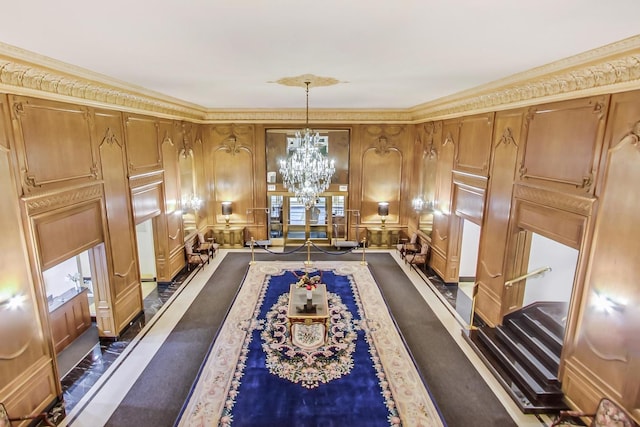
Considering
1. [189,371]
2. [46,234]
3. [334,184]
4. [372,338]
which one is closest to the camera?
[46,234]

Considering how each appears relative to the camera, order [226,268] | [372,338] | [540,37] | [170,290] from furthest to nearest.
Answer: [226,268]
[170,290]
[372,338]
[540,37]

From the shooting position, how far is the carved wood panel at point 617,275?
3.53m

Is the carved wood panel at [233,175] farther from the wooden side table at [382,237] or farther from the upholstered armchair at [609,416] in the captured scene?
the upholstered armchair at [609,416]

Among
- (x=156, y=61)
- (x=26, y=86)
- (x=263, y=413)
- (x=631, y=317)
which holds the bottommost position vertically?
(x=263, y=413)

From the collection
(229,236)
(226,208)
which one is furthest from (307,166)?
(229,236)

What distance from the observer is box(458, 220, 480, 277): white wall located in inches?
328

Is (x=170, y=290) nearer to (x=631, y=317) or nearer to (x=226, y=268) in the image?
(x=226, y=268)

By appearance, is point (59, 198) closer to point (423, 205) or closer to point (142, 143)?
point (142, 143)

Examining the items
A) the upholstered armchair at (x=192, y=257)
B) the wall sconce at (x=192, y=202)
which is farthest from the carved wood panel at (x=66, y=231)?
the wall sconce at (x=192, y=202)

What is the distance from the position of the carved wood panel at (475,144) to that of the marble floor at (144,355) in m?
2.93

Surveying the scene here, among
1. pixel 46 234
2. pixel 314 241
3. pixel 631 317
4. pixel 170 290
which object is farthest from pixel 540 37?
pixel 314 241

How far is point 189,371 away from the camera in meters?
5.24

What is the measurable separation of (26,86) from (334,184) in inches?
326

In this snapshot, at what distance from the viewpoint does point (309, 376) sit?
203 inches
